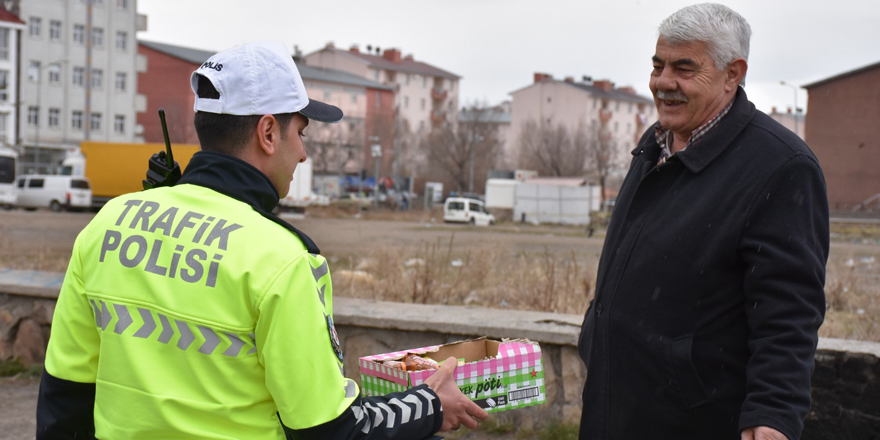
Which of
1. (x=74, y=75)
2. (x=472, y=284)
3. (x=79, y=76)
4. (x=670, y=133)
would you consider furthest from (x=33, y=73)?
(x=670, y=133)

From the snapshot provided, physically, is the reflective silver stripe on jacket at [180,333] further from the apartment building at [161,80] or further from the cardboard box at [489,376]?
the apartment building at [161,80]

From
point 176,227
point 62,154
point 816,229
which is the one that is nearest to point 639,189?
point 816,229

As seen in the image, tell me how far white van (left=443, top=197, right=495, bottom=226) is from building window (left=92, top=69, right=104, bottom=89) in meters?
31.6

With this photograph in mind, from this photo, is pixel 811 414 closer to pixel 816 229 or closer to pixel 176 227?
pixel 816 229

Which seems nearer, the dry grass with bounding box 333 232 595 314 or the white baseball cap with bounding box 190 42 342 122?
the white baseball cap with bounding box 190 42 342 122

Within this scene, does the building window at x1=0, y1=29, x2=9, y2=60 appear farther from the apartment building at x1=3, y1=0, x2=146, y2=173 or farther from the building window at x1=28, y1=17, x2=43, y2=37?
the building window at x1=28, y1=17, x2=43, y2=37

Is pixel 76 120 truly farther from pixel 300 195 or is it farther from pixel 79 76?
pixel 300 195

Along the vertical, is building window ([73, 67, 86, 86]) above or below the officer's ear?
above

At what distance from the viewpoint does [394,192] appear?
6297 cm

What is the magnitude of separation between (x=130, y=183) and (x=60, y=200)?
300 centimetres

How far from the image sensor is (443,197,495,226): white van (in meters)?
39.8

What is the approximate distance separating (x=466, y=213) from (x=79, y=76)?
110 feet

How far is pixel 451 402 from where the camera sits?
223 centimetres

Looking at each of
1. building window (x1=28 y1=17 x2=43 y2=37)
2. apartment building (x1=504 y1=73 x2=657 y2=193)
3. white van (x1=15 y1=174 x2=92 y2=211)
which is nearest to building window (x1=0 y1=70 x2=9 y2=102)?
building window (x1=28 y1=17 x2=43 y2=37)
